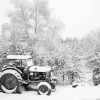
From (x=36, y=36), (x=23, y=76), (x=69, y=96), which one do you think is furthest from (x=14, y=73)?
(x=36, y=36)

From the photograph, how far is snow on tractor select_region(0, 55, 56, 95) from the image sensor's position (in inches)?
433

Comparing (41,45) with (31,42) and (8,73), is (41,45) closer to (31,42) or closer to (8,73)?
(31,42)

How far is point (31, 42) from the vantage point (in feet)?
61.0

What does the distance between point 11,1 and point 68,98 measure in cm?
1303

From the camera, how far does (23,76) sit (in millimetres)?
11547

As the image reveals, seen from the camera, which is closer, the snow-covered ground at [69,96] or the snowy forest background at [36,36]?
the snow-covered ground at [69,96]

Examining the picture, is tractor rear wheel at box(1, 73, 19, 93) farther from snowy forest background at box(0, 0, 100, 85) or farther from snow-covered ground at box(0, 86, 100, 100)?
snowy forest background at box(0, 0, 100, 85)

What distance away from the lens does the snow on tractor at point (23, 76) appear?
1101 centimetres

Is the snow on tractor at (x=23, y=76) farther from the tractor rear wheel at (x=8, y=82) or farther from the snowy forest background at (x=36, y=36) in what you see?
the snowy forest background at (x=36, y=36)

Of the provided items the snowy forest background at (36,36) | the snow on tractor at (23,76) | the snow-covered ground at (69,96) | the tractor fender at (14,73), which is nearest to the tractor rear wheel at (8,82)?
the snow on tractor at (23,76)

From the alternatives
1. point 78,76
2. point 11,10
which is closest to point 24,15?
point 11,10

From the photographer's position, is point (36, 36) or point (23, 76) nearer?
point (23, 76)

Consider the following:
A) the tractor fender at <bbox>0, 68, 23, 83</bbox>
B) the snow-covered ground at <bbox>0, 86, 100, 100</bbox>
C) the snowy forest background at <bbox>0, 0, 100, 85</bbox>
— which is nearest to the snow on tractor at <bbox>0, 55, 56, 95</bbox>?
the tractor fender at <bbox>0, 68, 23, 83</bbox>

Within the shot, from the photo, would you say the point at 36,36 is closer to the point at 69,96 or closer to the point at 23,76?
the point at 23,76
